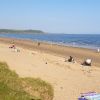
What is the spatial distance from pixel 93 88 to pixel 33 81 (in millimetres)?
5181

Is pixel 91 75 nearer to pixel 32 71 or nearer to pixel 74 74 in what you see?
pixel 74 74

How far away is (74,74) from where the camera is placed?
18.0 metres

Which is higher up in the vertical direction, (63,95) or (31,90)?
(31,90)

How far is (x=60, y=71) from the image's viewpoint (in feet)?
60.8

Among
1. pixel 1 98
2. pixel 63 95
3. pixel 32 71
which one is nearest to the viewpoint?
pixel 1 98

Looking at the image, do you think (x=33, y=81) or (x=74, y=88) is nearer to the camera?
Answer: (x=33, y=81)

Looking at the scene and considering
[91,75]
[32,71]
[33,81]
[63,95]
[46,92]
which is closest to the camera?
[46,92]

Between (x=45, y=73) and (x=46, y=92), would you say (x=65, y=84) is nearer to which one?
(x=45, y=73)

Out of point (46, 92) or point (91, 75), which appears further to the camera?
point (91, 75)

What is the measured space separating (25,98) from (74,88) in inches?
277

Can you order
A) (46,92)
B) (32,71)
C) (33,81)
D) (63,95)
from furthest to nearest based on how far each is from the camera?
(32,71) → (63,95) → (33,81) → (46,92)

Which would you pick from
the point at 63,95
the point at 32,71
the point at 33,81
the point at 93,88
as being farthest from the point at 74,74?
the point at 33,81

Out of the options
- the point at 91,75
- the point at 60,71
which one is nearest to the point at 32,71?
the point at 60,71

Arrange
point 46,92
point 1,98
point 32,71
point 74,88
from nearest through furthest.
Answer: point 1,98 < point 46,92 < point 74,88 < point 32,71
